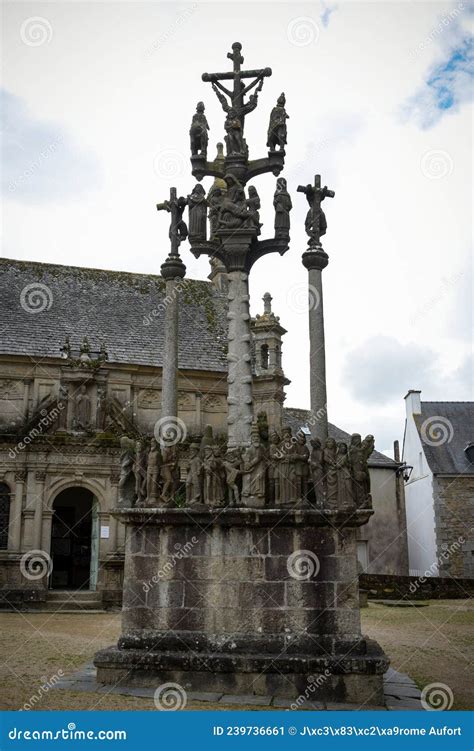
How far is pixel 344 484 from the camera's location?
842cm

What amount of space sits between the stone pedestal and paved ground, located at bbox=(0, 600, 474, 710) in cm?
32

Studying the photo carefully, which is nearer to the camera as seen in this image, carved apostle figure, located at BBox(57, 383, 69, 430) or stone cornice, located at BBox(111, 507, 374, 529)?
stone cornice, located at BBox(111, 507, 374, 529)

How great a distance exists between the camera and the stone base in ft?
25.4

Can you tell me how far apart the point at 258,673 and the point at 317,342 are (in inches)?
182

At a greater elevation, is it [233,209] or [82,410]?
[233,209]

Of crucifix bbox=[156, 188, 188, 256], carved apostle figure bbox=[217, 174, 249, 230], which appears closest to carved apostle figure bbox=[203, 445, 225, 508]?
carved apostle figure bbox=[217, 174, 249, 230]

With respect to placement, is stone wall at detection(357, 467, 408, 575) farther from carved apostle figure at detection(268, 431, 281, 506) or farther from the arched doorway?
carved apostle figure at detection(268, 431, 281, 506)

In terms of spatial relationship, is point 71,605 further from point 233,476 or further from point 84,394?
point 233,476

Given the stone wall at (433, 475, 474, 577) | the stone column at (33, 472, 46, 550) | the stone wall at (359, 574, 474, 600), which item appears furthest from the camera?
the stone wall at (433, 475, 474, 577)

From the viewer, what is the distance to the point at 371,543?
29.9 metres

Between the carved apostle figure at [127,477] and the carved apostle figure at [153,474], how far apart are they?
11.5 inches

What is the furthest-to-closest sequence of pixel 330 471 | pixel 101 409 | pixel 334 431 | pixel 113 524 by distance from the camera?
pixel 334 431
pixel 101 409
pixel 113 524
pixel 330 471

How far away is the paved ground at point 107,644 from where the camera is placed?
294 inches

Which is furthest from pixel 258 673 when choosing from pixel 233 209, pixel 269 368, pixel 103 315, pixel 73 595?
pixel 103 315
